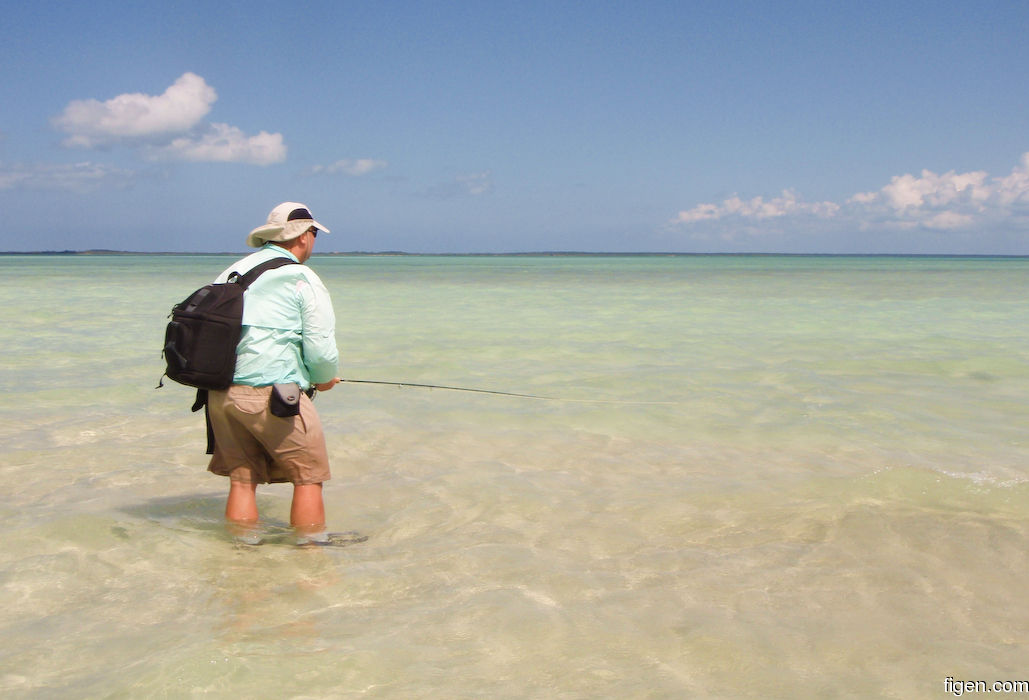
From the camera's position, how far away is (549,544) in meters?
4.68

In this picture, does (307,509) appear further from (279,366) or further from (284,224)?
(284,224)

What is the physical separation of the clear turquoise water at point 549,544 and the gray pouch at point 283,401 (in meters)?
0.78

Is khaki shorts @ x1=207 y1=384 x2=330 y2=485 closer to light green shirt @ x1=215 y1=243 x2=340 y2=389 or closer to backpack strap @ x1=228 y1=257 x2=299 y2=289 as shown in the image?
light green shirt @ x1=215 y1=243 x2=340 y2=389

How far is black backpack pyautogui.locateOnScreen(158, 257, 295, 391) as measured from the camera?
3.92 m

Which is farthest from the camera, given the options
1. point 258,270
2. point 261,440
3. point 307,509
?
point 307,509

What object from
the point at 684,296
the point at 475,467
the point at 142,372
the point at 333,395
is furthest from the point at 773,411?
the point at 684,296

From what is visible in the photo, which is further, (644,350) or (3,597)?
(644,350)

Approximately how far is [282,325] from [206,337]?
0.35 meters

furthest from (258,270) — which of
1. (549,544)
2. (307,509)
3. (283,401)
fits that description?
(549,544)

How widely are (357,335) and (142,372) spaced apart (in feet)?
16.0

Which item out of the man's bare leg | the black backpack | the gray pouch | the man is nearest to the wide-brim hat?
the man

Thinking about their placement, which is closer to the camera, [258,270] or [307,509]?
[258,270]

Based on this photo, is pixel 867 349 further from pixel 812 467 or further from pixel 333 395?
pixel 333 395

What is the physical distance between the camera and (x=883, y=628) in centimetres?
354
